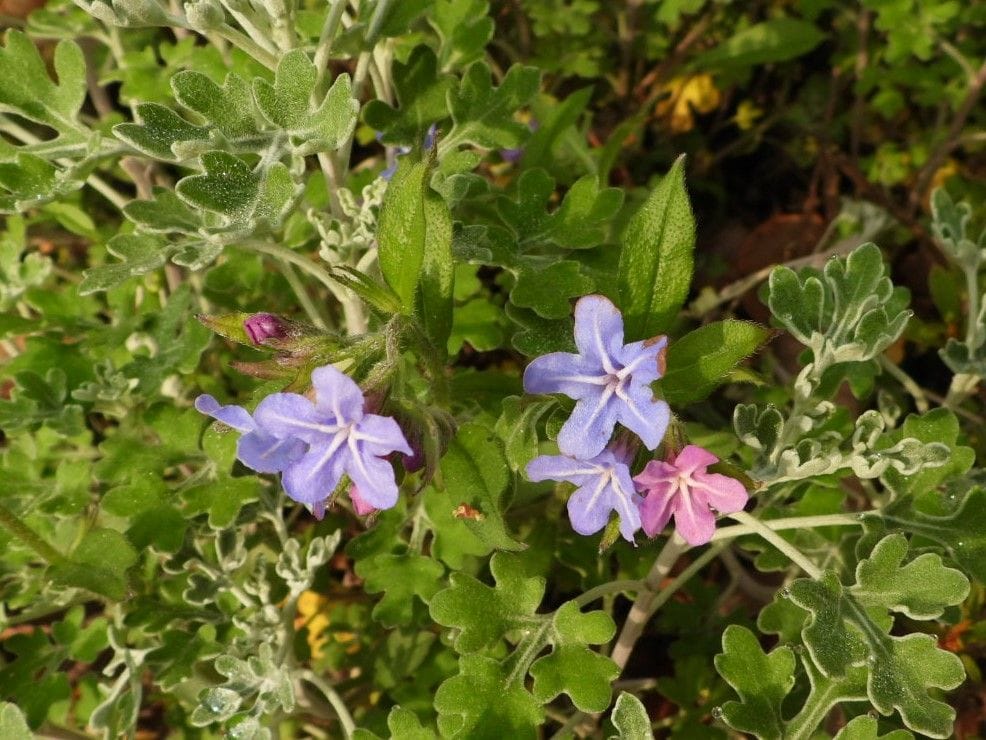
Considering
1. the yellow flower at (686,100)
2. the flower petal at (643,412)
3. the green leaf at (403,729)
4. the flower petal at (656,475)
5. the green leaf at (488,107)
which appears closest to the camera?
the flower petal at (643,412)

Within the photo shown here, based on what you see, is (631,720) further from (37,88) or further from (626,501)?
(37,88)

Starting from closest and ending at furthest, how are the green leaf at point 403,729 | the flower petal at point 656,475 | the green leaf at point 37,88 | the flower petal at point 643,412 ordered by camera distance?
1. the flower petal at point 643,412
2. the flower petal at point 656,475
3. the green leaf at point 403,729
4. the green leaf at point 37,88

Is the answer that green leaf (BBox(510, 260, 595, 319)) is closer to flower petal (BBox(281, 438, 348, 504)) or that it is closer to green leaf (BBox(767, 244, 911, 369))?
green leaf (BBox(767, 244, 911, 369))

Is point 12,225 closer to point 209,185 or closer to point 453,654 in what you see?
point 209,185

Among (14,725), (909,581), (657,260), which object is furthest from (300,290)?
(909,581)

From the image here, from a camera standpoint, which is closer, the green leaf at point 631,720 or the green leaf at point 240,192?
the green leaf at point 240,192

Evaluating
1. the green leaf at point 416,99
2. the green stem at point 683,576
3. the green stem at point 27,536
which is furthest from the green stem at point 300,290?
the green stem at point 683,576

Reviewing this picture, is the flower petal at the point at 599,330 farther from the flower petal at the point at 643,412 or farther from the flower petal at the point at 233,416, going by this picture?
the flower petal at the point at 233,416

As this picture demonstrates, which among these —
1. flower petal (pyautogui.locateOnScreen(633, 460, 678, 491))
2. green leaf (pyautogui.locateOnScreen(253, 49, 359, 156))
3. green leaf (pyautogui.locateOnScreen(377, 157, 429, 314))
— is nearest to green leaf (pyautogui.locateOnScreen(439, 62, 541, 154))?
green leaf (pyautogui.locateOnScreen(253, 49, 359, 156))
